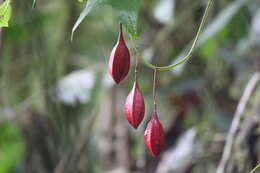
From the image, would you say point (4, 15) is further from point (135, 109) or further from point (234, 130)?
point (234, 130)

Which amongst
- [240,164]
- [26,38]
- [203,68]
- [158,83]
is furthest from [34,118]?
[240,164]

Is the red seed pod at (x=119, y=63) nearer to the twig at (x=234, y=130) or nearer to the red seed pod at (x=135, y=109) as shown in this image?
the red seed pod at (x=135, y=109)

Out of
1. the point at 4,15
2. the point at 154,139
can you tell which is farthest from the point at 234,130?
the point at 4,15

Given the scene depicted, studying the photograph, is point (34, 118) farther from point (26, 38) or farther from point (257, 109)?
point (257, 109)

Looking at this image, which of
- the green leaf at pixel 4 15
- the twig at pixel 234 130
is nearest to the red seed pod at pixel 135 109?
the green leaf at pixel 4 15

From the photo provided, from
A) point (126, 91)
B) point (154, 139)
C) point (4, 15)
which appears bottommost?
point (126, 91)

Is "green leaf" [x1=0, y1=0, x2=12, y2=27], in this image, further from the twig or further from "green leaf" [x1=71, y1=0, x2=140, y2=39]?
the twig

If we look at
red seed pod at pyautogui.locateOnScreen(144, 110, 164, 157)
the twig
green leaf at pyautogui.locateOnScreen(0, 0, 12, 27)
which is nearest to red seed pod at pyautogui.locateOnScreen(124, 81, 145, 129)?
red seed pod at pyautogui.locateOnScreen(144, 110, 164, 157)

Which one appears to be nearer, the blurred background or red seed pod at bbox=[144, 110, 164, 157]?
red seed pod at bbox=[144, 110, 164, 157]

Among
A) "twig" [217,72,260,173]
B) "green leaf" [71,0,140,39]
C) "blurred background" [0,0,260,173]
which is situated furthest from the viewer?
"blurred background" [0,0,260,173]
